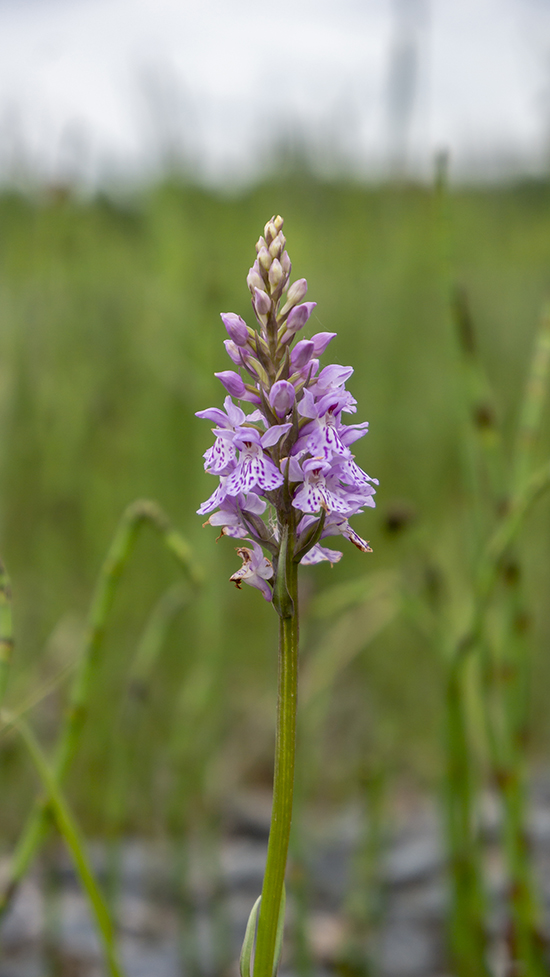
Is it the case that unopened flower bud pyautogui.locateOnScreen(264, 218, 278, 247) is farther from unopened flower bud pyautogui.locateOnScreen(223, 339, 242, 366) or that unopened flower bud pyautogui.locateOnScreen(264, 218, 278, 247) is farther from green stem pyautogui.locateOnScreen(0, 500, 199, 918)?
green stem pyautogui.locateOnScreen(0, 500, 199, 918)

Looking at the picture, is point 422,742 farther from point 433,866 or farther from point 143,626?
point 143,626

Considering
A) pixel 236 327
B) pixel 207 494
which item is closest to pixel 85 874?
pixel 236 327

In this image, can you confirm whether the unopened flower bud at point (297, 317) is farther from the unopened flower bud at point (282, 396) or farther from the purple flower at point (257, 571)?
the purple flower at point (257, 571)

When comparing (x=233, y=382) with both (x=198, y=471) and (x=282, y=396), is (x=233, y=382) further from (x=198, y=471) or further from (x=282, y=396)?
(x=198, y=471)

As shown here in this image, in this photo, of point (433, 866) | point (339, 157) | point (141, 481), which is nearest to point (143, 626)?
point (141, 481)

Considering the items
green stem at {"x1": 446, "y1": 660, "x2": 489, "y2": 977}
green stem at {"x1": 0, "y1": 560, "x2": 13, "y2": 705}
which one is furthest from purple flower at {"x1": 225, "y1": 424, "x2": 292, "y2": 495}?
green stem at {"x1": 446, "y1": 660, "x2": 489, "y2": 977}

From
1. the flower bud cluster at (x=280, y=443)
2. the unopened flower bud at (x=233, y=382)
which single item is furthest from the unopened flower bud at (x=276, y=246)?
the unopened flower bud at (x=233, y=382)

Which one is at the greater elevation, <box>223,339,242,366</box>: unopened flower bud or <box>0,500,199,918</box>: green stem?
<box>223,339,242,366</box>: unopened flower bud

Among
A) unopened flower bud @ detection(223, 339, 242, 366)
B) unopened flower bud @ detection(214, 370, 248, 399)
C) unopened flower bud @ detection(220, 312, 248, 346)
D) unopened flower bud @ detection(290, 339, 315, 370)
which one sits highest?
unopened flower bud @ detection(220, 312, 248, 346)
